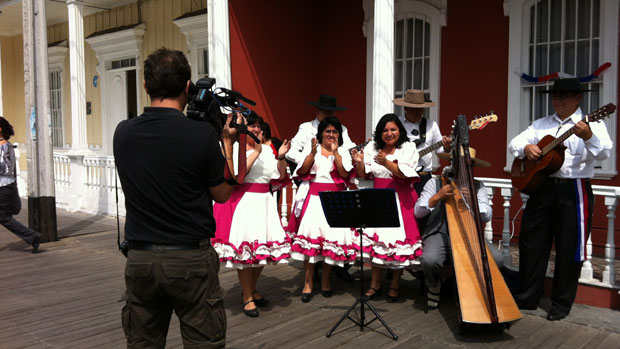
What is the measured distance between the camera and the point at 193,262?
249 centimetres

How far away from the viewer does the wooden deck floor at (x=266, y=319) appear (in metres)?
4.11

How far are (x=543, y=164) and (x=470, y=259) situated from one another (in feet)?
3.31

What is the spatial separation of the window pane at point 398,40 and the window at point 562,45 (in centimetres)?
206

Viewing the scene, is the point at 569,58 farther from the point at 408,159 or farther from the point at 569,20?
the point at 408,159

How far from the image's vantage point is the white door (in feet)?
40.0

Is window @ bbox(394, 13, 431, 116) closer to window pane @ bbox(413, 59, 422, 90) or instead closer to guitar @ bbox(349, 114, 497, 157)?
window pane @ bbox(413, 59, 422, 90)

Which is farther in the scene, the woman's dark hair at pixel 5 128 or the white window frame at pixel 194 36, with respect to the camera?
the white window frame at pixel 194 36

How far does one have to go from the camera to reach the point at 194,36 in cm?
1038

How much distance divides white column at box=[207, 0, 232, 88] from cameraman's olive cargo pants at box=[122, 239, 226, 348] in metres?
5.08

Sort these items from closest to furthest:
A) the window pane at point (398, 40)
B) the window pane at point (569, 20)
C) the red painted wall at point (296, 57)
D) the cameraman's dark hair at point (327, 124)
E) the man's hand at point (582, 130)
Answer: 1. the man's hand at point (582, 130)
2. the cameraman's dark hair at point (327, 124)
3. the window pane at point (569, 20)
4. the red painted wall at point (296, 57)
5. the window pane at point (398, 40)

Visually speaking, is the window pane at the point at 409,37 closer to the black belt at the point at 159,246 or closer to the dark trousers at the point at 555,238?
the dark trousers at the point at 555,238

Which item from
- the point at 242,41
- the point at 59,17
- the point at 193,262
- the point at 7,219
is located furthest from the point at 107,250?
the point at 59,17

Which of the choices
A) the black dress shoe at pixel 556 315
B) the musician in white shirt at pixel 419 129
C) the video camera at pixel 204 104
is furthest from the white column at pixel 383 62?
the video camera at pixel 204 104

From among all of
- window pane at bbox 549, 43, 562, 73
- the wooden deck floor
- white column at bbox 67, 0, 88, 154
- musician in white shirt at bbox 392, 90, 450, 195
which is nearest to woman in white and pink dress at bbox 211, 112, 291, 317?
the wooden deck floor
